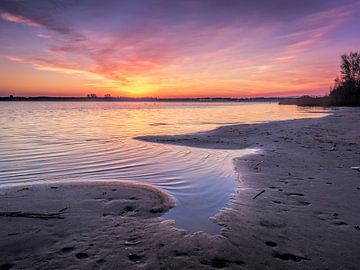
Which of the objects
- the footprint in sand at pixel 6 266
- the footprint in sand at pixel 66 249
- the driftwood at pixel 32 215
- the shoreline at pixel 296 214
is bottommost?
the shoreline at pixel 296 214

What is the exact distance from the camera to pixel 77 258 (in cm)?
317

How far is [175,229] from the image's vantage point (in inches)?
158

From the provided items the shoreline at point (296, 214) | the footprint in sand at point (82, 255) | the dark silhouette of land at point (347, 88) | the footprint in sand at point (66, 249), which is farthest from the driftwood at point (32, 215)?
the dark silhouette of land at point (347, 88)

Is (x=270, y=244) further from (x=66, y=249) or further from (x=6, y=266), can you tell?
(x=6, y=266)

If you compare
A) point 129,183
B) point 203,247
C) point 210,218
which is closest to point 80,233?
point 203,247

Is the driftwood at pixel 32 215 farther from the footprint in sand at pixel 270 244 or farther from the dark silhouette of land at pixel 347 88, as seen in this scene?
the dark silhouette of land at pixel 347 88

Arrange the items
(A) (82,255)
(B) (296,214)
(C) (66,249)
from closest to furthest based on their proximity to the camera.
Answer: (A) (82,255), (C) (66,249), (B) (296,214)

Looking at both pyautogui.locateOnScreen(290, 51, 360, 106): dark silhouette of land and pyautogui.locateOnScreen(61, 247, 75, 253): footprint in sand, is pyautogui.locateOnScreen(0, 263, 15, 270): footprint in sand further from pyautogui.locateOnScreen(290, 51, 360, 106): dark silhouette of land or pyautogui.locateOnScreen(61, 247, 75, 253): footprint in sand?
pyautogui.locateOnScreen(290, 51, 360, 106): dark silhouette of land

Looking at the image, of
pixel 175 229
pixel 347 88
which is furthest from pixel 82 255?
pixel 347 88

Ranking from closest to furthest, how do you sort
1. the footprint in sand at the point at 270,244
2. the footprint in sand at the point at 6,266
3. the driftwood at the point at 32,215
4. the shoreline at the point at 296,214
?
the footprint in sand at the point at 6,266
the shoreline at the point at 296,214
the footprint in sand at the point at 270,244
the driftwood at the point at 32,215

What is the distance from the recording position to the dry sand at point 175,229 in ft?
10.3

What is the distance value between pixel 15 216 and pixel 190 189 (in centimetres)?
326

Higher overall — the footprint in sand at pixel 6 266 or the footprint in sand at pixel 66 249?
the footprint in sand at pixel 66 249

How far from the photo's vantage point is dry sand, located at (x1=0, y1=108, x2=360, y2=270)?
3152 mm
